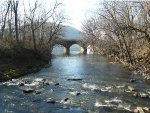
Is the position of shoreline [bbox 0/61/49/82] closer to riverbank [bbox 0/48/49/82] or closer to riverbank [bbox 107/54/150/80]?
riverbank [bbox 0/48/49/82]

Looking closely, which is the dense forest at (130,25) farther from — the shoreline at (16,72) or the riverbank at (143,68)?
the shoreline at (16,72)

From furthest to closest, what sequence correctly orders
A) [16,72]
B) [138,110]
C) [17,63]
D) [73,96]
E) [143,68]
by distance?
[17,63], [143,68], [16,72], [73,96], [138,110]

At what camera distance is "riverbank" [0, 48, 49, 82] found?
3565 centimetres

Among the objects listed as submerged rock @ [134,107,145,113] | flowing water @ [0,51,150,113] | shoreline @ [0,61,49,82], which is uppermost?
shoreline @ [0,61,49,82]

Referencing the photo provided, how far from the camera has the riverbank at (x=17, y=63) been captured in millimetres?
35647

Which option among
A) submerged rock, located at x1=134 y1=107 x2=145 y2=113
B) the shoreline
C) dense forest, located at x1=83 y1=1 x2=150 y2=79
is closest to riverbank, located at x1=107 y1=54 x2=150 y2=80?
dense forest, located at x1=83 y1=1 x2=150 y2=79

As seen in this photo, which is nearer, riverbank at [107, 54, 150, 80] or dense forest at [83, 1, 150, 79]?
riverbank at [107, 54, 150, 80]

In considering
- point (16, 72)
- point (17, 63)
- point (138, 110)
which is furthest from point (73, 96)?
point (17, 63)

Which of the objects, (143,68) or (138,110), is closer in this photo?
(138,110)

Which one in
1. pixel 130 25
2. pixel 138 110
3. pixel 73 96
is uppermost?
pixel 130 25

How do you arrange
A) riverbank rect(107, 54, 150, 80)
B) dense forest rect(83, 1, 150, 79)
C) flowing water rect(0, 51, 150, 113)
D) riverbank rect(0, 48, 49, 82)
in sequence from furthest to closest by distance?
dense forest rect(83, 1, 150, 79), riverbank rect(107, 54, 150, 80), riverbank rect(0, 48, 49, 82), flowing water rect(0, 51, 150, 113)

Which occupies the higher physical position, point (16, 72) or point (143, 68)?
point (143, 68)

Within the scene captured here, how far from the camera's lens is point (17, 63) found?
42.9 m

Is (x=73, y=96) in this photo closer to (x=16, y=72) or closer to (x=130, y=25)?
(x=16, y=72)
